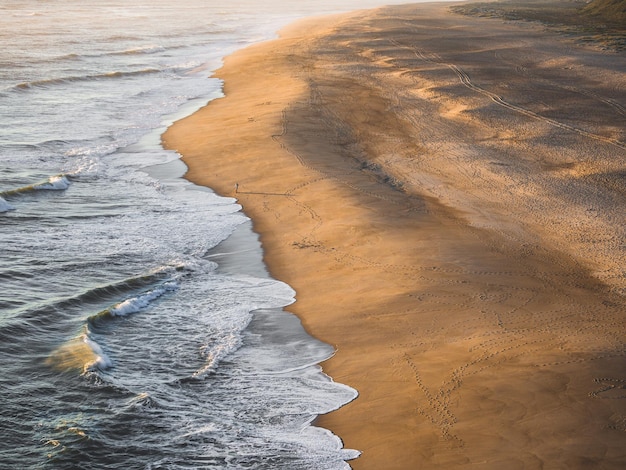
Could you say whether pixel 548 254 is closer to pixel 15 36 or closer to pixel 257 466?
pixel 257 466

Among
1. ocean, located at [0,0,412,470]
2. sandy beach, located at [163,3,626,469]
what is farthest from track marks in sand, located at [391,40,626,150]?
ocean, located at [0,0,412,470]

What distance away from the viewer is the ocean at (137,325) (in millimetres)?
7043

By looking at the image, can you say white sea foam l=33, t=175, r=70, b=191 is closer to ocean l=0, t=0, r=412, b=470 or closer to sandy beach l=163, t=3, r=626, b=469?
ocean l=0, t=0, r=412, b=470

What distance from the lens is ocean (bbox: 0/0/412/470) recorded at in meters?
7.04

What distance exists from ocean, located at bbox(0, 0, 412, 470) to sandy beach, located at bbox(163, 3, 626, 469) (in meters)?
0.50

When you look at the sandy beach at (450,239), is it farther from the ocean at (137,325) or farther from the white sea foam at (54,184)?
the white sea foam at (54,184)

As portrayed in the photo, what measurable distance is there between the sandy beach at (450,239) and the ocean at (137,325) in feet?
1.63

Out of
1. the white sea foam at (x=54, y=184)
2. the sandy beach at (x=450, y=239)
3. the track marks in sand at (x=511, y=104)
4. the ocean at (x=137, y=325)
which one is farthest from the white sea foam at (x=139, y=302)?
the track marks in sand at (x=511, y=104)

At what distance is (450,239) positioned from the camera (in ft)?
38.1

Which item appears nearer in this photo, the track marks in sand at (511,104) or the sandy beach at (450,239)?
the sandy beach at (450,239)

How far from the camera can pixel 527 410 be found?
23.7ft

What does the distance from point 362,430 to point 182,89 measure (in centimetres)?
2135

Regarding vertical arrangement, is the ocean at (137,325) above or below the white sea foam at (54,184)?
below

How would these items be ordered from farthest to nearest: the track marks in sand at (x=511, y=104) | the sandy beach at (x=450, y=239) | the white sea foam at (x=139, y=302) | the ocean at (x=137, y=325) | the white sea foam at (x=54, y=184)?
the track marks in sand at (x=511, y=104), the white sea foam at (x=54, y=184), the white sea foam at (x=139, y=302), the sandy beach at (x=450, y=239), the ocean at (x=137, y=325)
